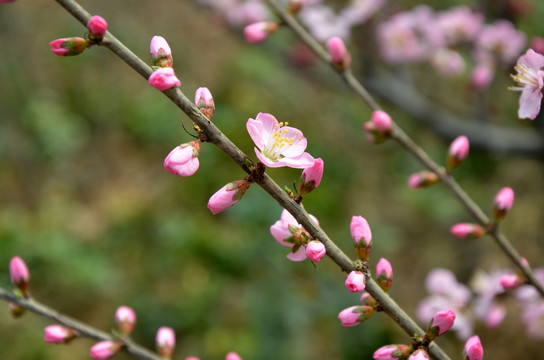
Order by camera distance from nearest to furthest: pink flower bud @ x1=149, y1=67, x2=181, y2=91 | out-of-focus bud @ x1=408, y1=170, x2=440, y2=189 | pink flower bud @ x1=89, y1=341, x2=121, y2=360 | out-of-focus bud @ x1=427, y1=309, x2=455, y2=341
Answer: pink flower bud @ x1=149, y1=67, x2=181, y2=91 < out-of-focus bud @ x1=427, y1=309, x2=455, y2=341 < pink flower bud @ x1=89, y1=341, x2=121, y2=360 < out-of-focus bud @ x1=408, y1=170, x2=440, y2=189

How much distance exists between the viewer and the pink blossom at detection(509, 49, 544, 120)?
3.05 ft

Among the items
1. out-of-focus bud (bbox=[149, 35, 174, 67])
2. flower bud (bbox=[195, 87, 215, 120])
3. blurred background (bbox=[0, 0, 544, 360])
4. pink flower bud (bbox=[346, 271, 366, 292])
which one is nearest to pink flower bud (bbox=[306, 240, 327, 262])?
pink flower bud (bbox=[346, 271, 366, 292])

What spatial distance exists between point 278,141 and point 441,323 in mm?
450

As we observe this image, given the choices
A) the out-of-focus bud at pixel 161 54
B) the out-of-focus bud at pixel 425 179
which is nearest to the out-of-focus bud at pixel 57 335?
the out-of-focus bud at pixel 161 54

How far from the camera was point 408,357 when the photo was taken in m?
0.89

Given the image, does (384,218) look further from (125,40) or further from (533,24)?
(125,40)

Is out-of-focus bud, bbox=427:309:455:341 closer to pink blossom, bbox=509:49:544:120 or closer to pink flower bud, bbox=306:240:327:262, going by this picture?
pink flower bud, bbox=306:240:327:262

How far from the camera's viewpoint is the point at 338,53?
1395mm

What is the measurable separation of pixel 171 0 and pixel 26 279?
6237 millimetres

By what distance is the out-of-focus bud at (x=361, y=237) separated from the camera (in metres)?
0.95

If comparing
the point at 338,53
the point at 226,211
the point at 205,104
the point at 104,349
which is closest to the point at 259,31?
the point at 338,53

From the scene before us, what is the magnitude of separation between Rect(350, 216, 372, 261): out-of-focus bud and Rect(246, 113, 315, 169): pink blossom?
0.15 m

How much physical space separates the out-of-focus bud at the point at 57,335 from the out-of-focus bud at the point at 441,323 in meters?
0.79

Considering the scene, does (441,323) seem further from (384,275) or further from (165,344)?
(165,344)
